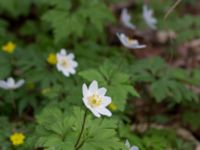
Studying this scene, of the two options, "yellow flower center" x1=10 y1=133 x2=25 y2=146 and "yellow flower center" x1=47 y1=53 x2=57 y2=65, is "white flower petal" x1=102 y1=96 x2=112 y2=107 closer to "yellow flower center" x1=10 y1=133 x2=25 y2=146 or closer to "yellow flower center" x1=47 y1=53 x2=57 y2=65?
"yellow flower center" x1=10 y1=133 x2=25 y2=146

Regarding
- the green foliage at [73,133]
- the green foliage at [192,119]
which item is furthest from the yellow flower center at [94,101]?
the green foliage at [192,119]

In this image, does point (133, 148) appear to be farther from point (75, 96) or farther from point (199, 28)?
point (199, 28)

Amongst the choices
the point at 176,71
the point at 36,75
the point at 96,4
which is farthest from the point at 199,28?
the point at 36,75

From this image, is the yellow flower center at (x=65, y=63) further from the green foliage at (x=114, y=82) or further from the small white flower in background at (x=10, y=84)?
the green foliage at (x=114, y=82)

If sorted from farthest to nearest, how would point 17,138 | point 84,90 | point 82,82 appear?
point 82,82 < point 17,138 < point 84,90

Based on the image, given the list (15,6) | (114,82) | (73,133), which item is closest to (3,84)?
(114,82)

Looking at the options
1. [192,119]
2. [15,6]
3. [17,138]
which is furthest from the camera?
[15,6]

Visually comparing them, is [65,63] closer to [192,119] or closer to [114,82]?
[114,82]
